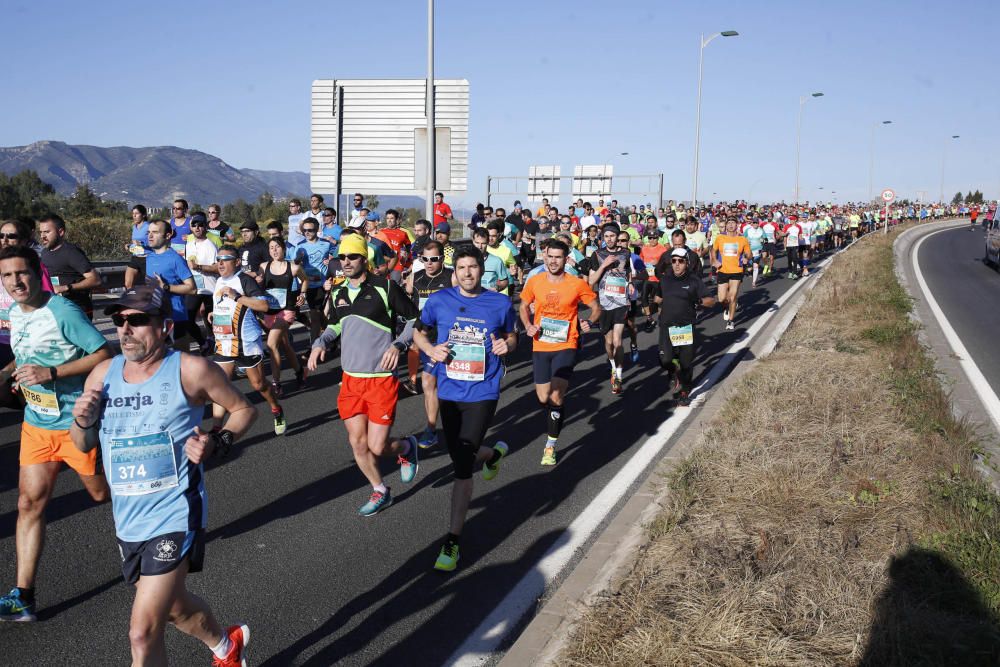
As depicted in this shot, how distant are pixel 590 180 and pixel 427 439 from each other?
32.0m

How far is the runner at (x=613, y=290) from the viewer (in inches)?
416

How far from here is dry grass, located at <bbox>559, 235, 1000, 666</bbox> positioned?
3.88 meters

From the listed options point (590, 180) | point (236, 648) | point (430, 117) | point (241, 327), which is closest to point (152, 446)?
point (236, 648)

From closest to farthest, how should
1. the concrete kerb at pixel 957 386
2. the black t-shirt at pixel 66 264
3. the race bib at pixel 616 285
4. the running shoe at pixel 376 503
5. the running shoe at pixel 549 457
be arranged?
1. the running shoe at pixel 376 503
2. the concrete kerb at pixel 957 386
3. the running shoe at pixel 549 457
4. the black t-shirt at pixel 66 264
5. the race bib at pixel 616 285

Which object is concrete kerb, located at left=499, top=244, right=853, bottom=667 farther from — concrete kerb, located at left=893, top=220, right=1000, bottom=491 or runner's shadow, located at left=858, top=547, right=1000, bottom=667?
concrete kerb, located at left=893, top=220, right=1000, bottom=491

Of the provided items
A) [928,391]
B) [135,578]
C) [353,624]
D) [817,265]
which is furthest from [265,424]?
[817,265]

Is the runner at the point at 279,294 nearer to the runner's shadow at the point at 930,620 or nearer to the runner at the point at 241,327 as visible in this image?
the runner at the point at 241,327

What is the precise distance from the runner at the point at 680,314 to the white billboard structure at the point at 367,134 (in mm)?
11776

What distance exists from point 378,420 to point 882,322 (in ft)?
34.9

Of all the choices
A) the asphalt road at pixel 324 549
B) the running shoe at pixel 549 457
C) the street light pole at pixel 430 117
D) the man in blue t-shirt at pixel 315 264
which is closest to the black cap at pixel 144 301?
the asphalt road at pixel 324 549

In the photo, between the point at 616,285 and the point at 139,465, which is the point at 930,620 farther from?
the point at 616,285

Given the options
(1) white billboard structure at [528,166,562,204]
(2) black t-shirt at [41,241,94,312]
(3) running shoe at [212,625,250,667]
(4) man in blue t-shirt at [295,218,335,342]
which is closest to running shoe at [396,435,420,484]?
(3) running shoe at [212,625,250,667]

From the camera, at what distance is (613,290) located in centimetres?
1082

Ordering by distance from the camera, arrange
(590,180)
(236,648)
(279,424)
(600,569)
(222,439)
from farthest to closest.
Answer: (590,180)
(279,424)
(600,569)
(236,648)
(222,439)
